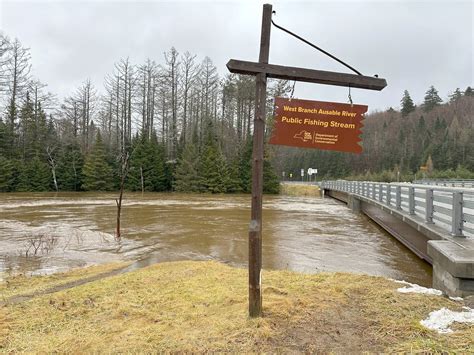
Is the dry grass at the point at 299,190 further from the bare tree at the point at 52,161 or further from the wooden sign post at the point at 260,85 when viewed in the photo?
the wooden sign post at the point at 260,85

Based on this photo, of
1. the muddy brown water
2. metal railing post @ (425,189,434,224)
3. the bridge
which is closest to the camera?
the bridge

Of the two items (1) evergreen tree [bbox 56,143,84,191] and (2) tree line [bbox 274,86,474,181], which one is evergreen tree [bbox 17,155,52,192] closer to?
(1) evergreen tree [bbox 56,143,84,191]

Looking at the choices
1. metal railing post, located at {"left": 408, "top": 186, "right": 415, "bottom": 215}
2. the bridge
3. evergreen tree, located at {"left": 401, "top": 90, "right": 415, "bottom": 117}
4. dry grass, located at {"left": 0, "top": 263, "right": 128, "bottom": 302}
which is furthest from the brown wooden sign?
evergreen tree, located at {"left": 401, "top": 90, "right": 415, "bottom": 117}

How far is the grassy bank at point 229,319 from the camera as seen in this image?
11.1 feet

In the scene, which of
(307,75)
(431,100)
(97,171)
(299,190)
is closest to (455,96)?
(431,100)

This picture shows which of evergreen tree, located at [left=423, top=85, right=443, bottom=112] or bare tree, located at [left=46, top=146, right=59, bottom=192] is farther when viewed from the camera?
evergreen tree, located at [left=423, top=85, right=443, bottom=112]

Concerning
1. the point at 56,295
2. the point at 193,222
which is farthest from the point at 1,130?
the point at 56,295

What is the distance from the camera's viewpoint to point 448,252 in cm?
506

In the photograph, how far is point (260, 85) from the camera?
13.7 feet

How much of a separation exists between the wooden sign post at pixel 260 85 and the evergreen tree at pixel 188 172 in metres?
42.5

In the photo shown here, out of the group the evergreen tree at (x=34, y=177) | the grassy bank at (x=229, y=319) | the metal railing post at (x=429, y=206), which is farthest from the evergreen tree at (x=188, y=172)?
Result: the grassy bank at (x=229, y=319)

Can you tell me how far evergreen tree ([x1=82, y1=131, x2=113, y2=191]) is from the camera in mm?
47562

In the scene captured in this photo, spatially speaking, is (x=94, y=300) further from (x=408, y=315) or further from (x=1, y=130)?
(x=1, y=130)

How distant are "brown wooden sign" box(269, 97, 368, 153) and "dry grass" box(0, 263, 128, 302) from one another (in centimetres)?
498
